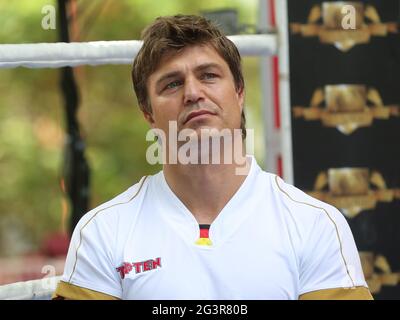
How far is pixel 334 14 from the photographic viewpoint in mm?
2703

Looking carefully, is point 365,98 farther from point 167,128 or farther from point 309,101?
point 167,128

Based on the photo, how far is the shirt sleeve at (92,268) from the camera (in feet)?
6.46

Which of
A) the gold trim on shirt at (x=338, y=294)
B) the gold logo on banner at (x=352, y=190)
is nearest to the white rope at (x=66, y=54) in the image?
the gold logo on banner at (x=352, y=190)

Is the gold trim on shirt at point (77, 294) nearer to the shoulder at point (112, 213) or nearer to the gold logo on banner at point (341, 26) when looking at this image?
the shoulder at point (112, 213)

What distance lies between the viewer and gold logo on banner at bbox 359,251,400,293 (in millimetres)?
2744

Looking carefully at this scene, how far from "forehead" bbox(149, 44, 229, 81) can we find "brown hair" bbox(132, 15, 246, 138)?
0.01m

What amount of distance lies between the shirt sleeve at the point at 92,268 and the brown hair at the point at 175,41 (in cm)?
36

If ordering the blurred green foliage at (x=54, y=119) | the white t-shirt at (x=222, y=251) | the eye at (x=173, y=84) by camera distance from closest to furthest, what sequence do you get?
the white t-shirt at (x=222, y=251)
the eye at (x=173, y=84)
the blurred green foliage at (x=54, y=119)

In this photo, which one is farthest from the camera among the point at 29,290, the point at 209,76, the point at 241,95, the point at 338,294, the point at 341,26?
the point at 341,26

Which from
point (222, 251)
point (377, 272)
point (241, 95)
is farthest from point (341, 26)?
point (222, 251)

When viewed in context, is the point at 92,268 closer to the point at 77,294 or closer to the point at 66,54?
the point at 77,294

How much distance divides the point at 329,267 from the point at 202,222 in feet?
1.09

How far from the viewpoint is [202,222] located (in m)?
2.02

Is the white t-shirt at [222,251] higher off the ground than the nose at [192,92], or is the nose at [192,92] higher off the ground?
the nose at [192,92]
